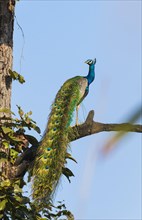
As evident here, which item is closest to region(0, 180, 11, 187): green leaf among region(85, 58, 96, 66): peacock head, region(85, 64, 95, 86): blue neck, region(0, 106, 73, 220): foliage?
region(0, 106, 73, 220): foliage

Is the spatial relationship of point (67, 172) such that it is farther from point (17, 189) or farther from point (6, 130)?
point (17, 189)

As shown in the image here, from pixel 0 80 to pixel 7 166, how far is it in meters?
0.78

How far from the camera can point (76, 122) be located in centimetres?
625

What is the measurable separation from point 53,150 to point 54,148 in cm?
3

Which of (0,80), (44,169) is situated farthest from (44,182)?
Result: (0,80)

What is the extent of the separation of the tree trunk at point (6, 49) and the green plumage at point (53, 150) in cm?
61

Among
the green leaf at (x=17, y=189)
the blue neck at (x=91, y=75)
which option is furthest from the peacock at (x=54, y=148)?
the blue neck at (x=91, y=75)

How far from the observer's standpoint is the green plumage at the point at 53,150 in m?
5.23

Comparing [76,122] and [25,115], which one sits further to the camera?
[76,122]

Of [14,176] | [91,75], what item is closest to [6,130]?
[14,176]

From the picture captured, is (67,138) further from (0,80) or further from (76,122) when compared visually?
(0,80)

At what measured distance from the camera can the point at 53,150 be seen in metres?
5.66

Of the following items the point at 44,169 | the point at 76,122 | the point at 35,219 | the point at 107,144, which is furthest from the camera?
the point at 76,122

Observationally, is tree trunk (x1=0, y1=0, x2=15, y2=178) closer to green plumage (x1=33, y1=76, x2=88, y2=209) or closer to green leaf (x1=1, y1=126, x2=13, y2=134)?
green leaf (x1=1, y1=126, x2=13, y2=134)
